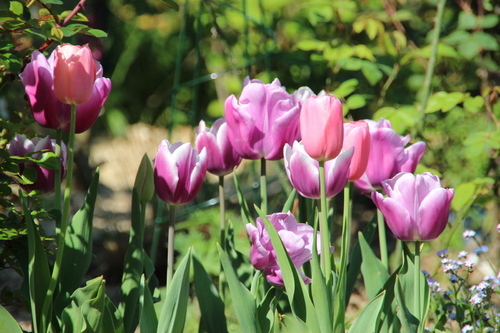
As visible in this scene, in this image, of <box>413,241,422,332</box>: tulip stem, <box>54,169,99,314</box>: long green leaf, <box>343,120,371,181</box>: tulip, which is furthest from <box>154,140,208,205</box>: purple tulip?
<box>413,241,422,332</box>: tulip stem

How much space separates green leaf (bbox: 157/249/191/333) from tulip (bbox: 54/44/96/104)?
0.29 meters

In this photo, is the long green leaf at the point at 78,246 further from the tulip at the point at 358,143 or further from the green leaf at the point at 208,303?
the tulip at the point at 358,143

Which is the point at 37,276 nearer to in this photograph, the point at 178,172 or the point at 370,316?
the point at 178,172

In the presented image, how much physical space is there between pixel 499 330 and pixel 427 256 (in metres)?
1.37

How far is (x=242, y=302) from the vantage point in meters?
0.91

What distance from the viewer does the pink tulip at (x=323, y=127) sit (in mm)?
795

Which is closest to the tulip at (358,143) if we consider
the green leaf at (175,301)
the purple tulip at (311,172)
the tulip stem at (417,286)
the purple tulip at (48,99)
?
the purple tulip at (311,172)

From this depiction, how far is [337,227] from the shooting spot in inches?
105

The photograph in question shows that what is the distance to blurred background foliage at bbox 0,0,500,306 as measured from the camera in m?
1.63

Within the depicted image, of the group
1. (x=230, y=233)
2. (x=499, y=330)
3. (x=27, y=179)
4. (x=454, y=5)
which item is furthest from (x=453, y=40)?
(x=27, y=179)

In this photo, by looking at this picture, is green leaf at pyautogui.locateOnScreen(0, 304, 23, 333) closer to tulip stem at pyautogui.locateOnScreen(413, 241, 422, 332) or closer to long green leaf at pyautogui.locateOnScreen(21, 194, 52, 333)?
long green leaf at pyautogui.locateOnScreen(21, 194, 52, 333)

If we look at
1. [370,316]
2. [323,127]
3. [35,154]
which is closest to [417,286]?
[370,316]

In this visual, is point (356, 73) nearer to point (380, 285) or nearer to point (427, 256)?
point (427, 256)

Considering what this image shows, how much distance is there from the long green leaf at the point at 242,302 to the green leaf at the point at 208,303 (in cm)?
11
